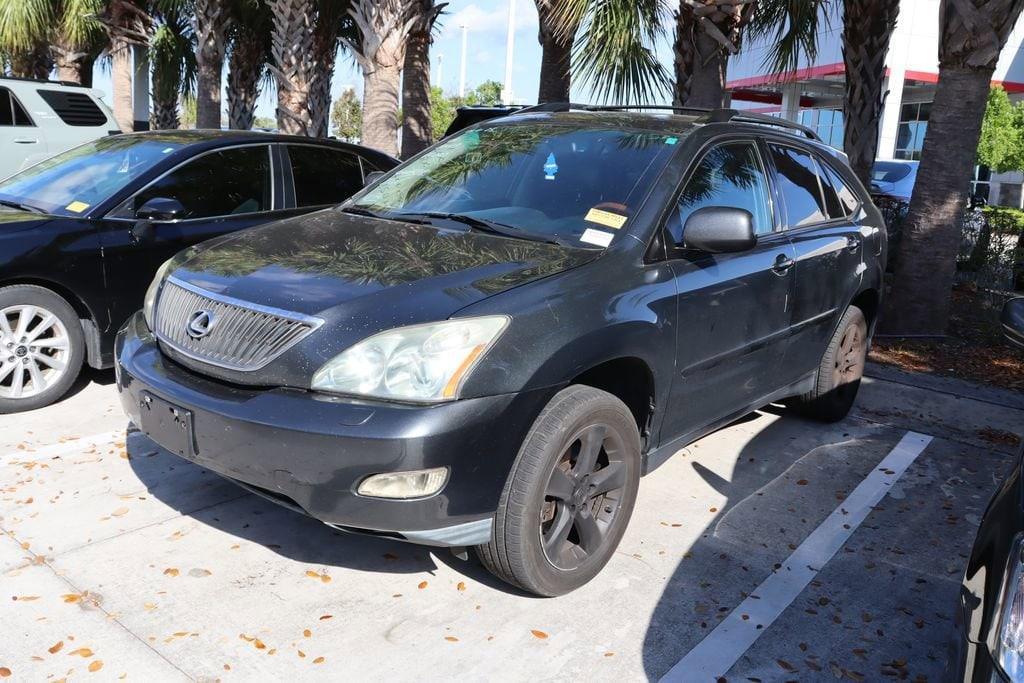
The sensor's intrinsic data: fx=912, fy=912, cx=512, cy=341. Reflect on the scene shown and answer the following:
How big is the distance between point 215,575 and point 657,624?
1642 mm

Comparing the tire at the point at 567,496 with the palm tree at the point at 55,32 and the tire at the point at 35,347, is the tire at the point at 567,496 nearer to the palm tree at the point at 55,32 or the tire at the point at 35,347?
the tire at the point at 35,347

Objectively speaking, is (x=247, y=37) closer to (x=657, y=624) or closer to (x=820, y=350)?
(x=820, y=350)

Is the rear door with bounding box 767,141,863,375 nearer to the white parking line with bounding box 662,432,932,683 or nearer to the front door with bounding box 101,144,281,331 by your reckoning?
the white parking line with bounding box 662,432,932,683

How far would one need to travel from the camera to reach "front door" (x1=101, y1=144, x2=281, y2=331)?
526 centimetres

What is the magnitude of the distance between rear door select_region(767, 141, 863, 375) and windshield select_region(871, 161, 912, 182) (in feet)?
33.6

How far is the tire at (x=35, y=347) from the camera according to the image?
4914 millimetres

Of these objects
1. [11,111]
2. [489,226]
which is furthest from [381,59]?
[489,226]

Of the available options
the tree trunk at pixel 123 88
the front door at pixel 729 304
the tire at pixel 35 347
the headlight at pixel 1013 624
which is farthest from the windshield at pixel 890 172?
the tree trunk at pixel 123 88

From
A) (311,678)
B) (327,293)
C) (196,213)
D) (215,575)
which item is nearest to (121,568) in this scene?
(215,575)

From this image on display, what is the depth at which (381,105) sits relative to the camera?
9.98m

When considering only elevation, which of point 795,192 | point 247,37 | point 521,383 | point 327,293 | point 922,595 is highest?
point 247,37

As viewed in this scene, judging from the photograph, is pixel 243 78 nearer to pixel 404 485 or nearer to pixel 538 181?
pixel 538 181

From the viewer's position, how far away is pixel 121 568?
3.41m

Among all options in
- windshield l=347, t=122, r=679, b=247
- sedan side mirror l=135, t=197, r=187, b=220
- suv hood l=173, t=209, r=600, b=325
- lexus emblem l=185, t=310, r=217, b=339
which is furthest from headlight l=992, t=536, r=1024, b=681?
sedan side mirror l=135, t=197, r=187, b=220
